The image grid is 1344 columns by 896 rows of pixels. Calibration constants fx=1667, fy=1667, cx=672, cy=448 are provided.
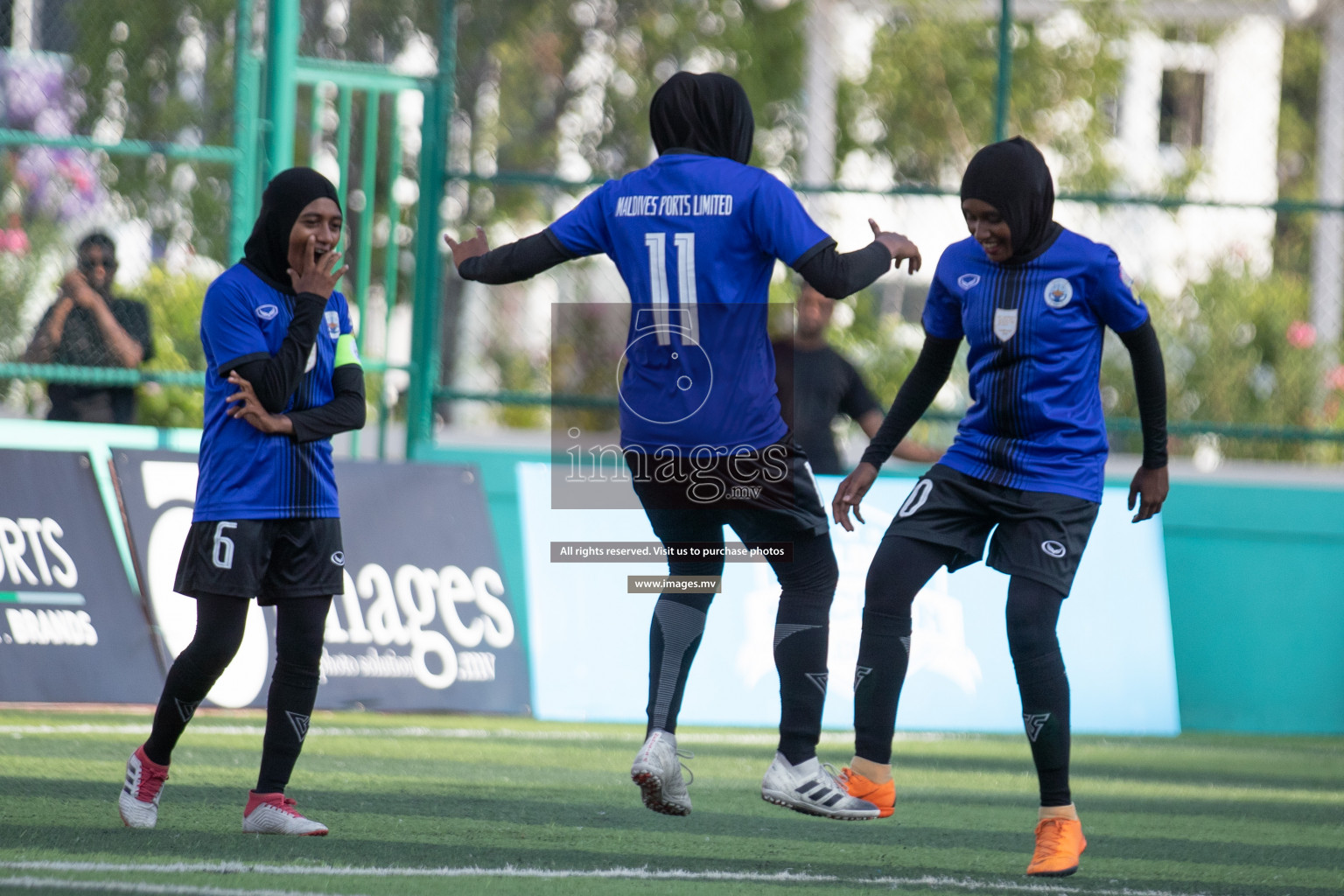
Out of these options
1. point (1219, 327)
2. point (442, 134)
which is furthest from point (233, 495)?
point (1219, 327)

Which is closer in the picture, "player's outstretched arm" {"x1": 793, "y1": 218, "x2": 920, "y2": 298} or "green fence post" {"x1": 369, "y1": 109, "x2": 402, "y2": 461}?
"player's outstretched arm" {"x1": 793, "y1": 218, "x2": 920, "y2": 298}

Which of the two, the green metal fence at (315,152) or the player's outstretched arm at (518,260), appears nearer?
the player's outstretched arm at (518,260)

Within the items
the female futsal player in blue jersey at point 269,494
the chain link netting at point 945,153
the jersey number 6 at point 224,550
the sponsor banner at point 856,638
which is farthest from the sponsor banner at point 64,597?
the jersey number 6 at point 224,550

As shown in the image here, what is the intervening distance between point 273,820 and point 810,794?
1433mm

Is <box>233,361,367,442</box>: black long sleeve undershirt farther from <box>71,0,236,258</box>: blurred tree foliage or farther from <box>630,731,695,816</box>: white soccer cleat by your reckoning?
<box>71,0,236,258</box>: blurred tree foliage

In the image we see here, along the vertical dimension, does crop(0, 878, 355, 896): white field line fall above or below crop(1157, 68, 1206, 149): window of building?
below

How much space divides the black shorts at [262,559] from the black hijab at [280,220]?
66cm

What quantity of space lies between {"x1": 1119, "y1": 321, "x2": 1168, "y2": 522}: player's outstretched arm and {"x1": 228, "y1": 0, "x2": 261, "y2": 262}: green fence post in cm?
518

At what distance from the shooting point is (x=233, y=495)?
4.44m

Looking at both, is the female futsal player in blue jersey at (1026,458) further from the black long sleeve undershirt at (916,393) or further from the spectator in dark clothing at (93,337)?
the spectator in dark clothing at (93,337)

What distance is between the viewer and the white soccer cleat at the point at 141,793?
4.45 metres

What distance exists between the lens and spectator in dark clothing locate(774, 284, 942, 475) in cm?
831

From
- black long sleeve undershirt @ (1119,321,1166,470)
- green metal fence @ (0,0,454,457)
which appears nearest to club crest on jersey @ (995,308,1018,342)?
black long sleeve undershirt @ (1119,321,1166,470)

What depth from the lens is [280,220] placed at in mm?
4473
